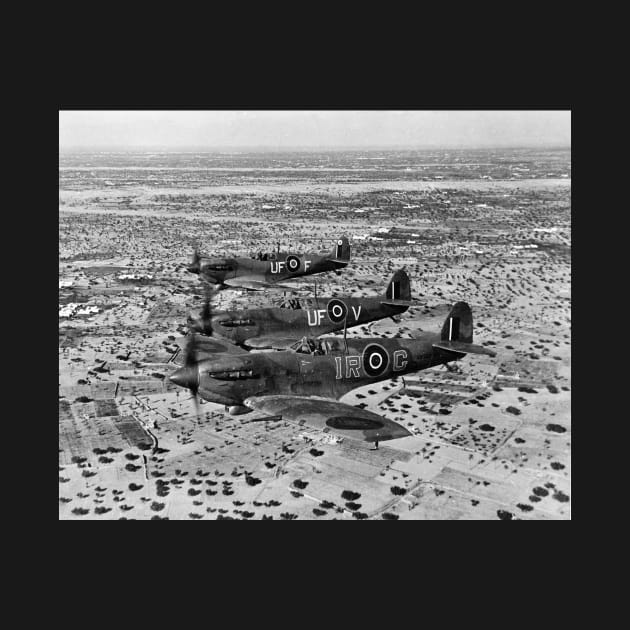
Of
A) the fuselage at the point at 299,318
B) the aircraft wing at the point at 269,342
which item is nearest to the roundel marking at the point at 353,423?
the aircraft wing at the point at 269,342

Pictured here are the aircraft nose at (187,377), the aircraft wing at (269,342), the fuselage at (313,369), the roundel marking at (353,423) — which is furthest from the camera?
the aircraft wing at (269,342)

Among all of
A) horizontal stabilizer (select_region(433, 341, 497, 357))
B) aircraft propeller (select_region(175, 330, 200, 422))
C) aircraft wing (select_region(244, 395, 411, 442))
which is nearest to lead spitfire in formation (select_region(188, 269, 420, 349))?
horizontal stabilizer (select_region(433, 341, 497, 357))

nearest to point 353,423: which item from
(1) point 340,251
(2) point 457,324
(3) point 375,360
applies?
(3) point 375,360

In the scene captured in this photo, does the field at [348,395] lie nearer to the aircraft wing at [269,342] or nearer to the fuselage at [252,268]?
the fuselage at [252,268]

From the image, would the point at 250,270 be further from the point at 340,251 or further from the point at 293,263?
the point at 340,251

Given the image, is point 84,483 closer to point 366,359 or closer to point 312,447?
point 312,447

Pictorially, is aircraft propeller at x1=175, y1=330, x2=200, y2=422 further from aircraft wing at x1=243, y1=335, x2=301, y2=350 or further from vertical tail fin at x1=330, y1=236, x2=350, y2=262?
vertical tail fin at x1=330, y1=236, x2=350, y2=262
